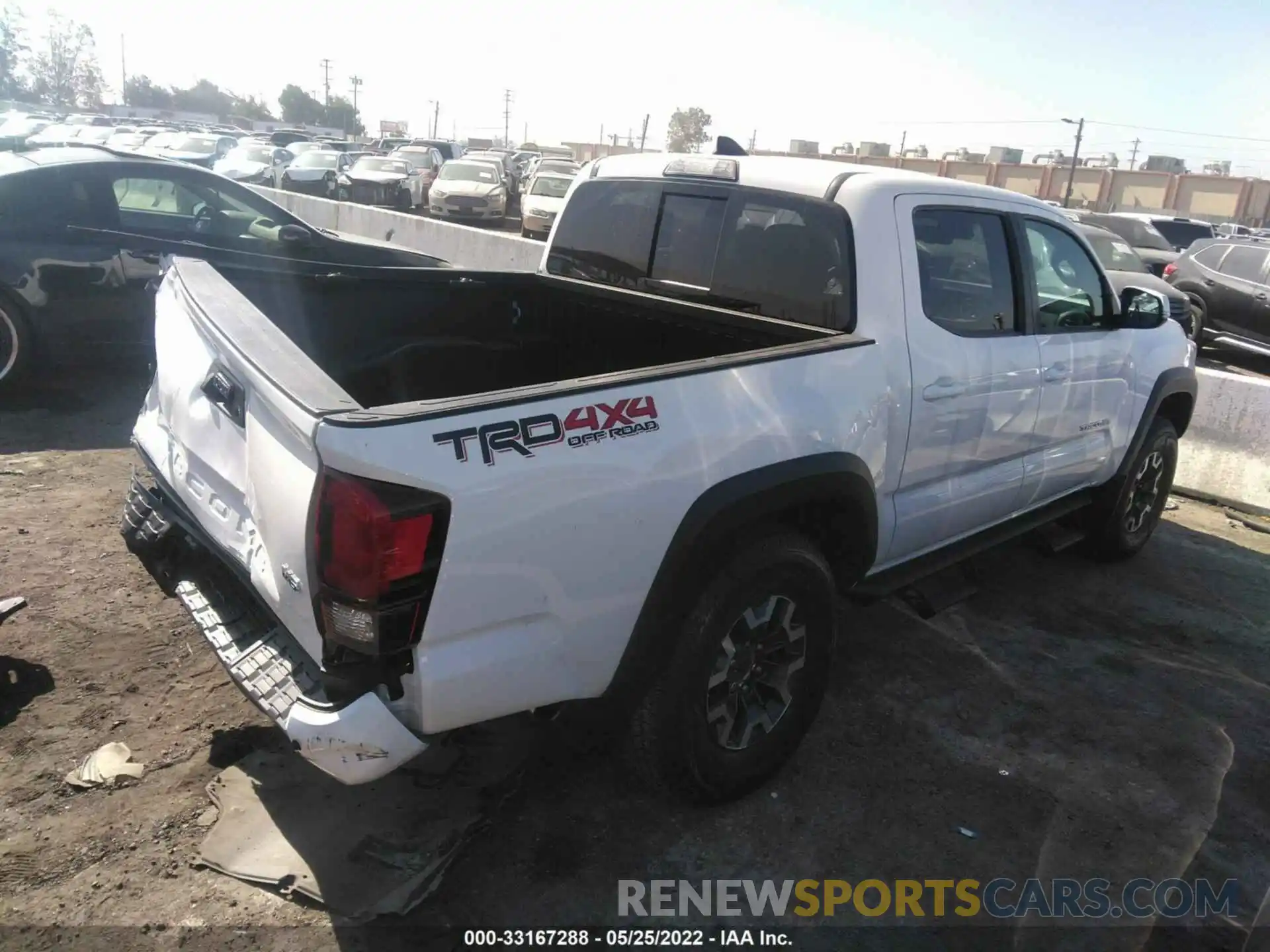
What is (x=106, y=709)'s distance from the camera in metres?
3.24

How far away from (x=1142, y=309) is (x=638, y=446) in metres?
3.49

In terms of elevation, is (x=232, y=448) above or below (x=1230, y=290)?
below

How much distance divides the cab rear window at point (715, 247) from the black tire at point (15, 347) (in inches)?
163

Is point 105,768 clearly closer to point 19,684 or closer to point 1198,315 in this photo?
point 19,684

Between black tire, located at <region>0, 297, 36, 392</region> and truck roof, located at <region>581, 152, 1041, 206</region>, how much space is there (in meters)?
4.63

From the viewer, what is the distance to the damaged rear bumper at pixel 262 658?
215 centimetres

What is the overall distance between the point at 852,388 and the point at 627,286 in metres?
1.36

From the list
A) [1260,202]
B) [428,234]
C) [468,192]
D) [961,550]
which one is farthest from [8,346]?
[1260,202]

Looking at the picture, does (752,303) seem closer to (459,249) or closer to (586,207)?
(586,207)

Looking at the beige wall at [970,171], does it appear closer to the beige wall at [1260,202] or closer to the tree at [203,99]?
the beige wall at [1260,202]

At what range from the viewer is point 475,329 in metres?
4.31

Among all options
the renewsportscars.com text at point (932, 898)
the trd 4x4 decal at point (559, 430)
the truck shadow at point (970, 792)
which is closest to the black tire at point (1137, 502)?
the truck shadow at point (970, 792)

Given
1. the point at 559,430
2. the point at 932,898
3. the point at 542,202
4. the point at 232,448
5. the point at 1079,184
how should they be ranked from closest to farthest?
1. the point at 559,430
2. the point at 232,448
3. the point at 932,898
4. the point at 542,202
5. the point at 1079,184

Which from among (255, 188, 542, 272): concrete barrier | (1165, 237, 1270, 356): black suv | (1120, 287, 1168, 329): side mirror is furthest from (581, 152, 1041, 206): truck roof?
(1165, 237, 1270, 356): black suv
